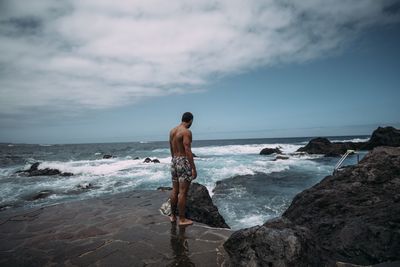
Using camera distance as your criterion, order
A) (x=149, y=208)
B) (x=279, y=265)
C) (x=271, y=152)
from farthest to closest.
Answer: (x=271, y=152), (x=149, y=208), (x=279, y=265)

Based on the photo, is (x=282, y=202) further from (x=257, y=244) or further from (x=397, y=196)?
(x=257, y=244)

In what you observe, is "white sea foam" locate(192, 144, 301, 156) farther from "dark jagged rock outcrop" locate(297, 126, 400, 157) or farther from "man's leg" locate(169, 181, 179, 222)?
"man's leg" locate(169, 181, 179, 222)

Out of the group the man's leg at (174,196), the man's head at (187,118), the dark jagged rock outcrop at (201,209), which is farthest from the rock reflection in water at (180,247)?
the man's head at (187,118)

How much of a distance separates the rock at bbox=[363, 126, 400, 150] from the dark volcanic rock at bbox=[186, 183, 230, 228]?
106 feet

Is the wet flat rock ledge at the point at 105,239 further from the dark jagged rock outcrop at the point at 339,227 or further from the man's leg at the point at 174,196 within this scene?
the dark jagged rock outcrop at the point at 339,227

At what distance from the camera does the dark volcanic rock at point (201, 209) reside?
17.9 ft

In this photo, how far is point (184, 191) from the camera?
14.8 ft

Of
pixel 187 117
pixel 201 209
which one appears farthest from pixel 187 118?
pixel 201 209

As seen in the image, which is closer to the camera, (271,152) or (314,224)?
(314,224)

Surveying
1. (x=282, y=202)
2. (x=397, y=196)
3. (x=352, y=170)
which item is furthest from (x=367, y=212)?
(x=282, y=202)

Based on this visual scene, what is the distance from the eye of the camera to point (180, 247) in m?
3.76

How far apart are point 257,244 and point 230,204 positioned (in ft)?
24.0

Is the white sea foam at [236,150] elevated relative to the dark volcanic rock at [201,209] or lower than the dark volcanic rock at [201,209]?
lower

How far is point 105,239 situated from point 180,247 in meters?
1.39
